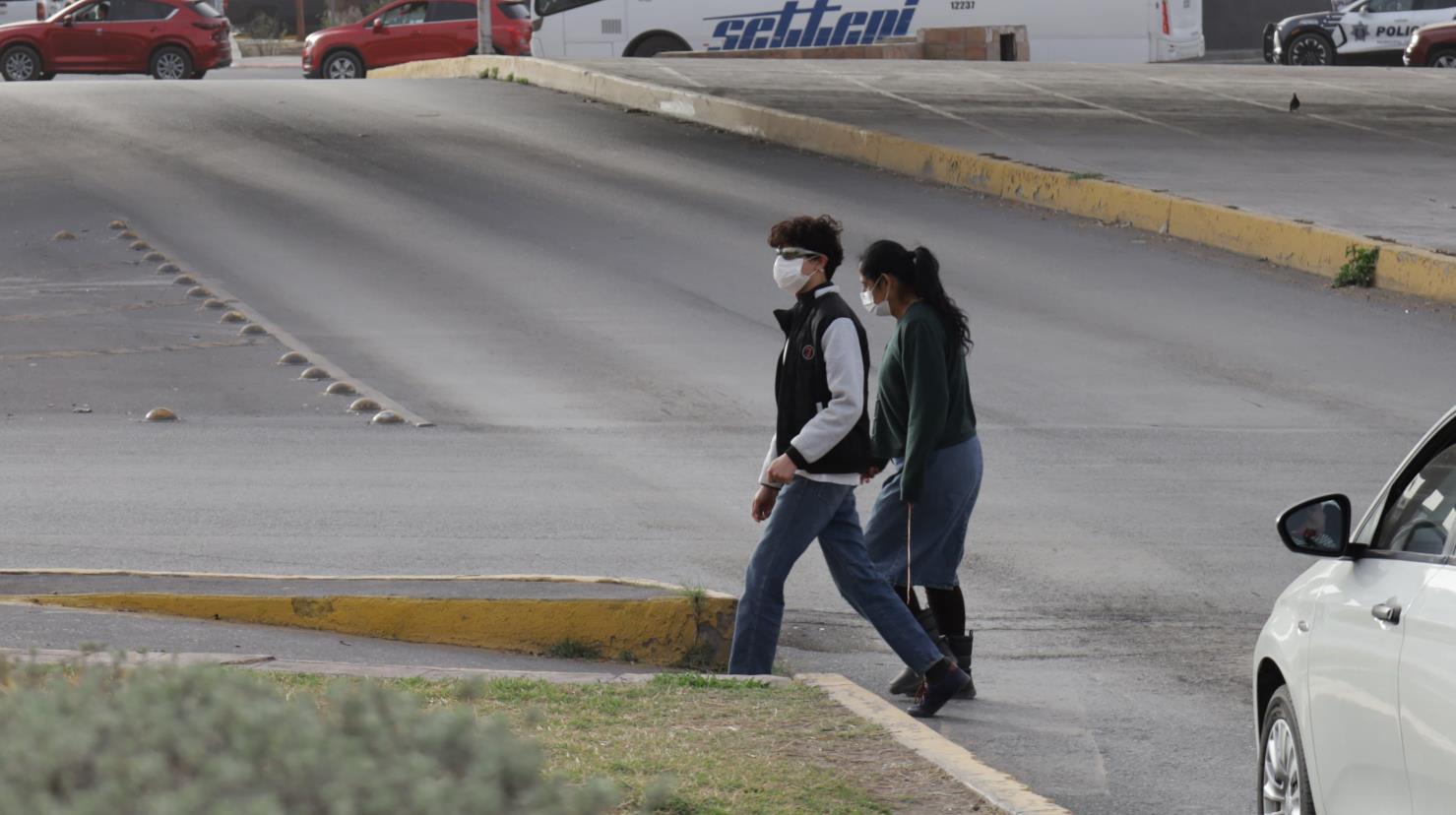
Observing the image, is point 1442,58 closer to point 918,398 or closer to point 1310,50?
point 1310,50

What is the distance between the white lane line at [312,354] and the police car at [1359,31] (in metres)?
26.9

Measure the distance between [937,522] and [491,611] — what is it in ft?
5.77

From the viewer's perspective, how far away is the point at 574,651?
7.65m

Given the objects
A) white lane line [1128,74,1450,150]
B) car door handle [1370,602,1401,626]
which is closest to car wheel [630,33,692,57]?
white lane line [1128,74,1450,150]

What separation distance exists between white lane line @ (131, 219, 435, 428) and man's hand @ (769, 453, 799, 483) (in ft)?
17.9

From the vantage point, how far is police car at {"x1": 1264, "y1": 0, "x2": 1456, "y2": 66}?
37.4 m

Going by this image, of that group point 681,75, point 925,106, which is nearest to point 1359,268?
point 925,106

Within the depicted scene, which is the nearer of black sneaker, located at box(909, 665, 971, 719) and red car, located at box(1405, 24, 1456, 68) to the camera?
black sneaker, located at box(909, 665, 971, 719)

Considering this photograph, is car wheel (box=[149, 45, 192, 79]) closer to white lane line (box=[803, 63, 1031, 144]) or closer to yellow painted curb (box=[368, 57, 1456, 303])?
yellow painted curb (box=[368, 57, 1456, 303])

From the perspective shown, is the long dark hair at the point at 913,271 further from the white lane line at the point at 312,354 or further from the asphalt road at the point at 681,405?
the white lane line at the point at 312,354

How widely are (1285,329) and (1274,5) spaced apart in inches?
1580

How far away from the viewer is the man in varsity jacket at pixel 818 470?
22.1ft

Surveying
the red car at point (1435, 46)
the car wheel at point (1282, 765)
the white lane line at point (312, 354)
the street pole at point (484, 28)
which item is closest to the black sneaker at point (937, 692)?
the car wheel at point (1282, 765)

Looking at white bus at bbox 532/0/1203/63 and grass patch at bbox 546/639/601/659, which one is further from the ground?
white bus at bbox 532/0/1203/63
